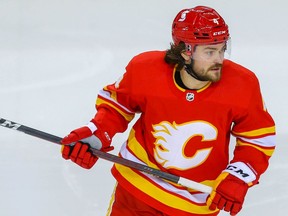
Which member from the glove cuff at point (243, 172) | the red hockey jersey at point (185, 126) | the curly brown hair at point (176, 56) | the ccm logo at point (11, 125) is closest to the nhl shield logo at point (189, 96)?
the red hockey jersey at point (185, 126)

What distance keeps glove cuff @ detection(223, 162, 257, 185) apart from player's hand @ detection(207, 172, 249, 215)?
1 cm

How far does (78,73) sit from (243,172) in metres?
1.86

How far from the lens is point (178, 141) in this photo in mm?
2742

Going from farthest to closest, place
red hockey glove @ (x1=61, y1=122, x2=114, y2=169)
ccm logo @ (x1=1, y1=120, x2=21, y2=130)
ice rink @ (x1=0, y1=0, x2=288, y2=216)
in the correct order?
ice rink @ (x1=0, y1=0, x2=288, y2=216) < ccm logo @ (x1=1, y1=120, x2=21, y2=130) < red hockey glove @ (x1=61, y1=122, x2=114, y2=169)

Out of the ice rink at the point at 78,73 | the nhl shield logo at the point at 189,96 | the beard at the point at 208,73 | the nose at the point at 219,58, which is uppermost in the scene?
the nose at the point at 219,58

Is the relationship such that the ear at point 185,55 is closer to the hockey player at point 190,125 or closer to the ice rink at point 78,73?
the hockey player at point 190,125

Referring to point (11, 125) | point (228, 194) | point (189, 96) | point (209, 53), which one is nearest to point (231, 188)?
point (228, 194)

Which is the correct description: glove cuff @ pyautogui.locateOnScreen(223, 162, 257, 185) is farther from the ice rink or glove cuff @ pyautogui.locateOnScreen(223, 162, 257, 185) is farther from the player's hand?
the ice rink

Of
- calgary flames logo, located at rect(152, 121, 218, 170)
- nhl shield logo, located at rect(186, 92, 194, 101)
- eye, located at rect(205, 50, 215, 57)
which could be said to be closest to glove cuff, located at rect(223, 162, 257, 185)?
calgary flames logo, located at rect(152, 121, 218, 170)

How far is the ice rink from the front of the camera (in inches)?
137

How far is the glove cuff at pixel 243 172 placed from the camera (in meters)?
2.69

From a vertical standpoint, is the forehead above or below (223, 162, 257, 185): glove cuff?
above

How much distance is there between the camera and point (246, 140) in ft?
8.98

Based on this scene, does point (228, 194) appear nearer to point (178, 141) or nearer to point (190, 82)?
point (178, 141)
